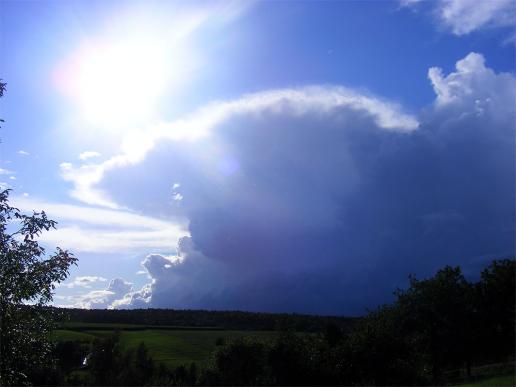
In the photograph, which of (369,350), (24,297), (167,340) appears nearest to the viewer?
(24,297)

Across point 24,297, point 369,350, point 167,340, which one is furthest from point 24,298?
point 167,340

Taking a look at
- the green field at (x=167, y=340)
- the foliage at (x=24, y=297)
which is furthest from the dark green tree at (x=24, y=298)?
the green field at (x=167, y=340)

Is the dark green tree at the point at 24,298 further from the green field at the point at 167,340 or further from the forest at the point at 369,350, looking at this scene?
the green field at the point at 167,340

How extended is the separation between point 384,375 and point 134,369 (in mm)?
47757

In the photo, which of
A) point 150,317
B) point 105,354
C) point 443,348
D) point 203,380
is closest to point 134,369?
point 105,354

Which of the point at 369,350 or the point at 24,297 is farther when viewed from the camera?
the point at 369,350

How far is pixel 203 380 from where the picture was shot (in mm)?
45594

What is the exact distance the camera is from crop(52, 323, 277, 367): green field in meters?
102

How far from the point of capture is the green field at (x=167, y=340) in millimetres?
102375

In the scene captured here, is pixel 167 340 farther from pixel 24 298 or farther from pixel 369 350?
pixel 24 298

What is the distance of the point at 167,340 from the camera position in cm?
12462

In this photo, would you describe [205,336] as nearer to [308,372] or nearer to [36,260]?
[308,372]

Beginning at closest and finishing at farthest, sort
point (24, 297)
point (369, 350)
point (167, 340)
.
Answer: point (24, 297) → point (369, 350) → point (167, 340)

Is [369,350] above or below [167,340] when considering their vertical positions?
above
